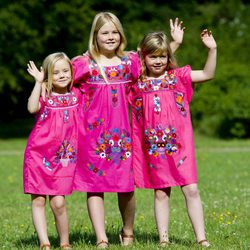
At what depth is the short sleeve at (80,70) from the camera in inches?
272

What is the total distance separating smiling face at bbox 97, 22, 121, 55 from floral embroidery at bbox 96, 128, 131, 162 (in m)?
0.72

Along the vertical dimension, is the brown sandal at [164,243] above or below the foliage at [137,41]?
below

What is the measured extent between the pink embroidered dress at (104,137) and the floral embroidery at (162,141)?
203 millimetres

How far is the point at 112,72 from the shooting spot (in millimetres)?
6902

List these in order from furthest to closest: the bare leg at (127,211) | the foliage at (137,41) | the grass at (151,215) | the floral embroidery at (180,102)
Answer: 1. the foliage at (137,41)
2. the grass at (151,215)
3. the bare leg at (127,211)
4. the floral embroidery at (180,102)

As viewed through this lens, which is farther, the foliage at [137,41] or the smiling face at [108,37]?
the foliage at [137,41]

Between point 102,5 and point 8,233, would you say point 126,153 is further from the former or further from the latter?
point 102,5

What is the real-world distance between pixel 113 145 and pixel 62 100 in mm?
596

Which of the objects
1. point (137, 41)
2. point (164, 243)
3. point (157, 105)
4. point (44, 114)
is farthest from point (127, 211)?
point (137, 41)

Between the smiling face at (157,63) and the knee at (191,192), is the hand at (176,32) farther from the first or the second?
the knee at (191,192)

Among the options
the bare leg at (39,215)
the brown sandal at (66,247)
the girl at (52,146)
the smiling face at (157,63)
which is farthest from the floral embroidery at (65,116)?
the brown sandal at (66,247)

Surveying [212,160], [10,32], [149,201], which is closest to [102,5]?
[10,32]

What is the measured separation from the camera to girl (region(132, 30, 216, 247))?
22.4ft

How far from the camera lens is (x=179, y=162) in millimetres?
6820
